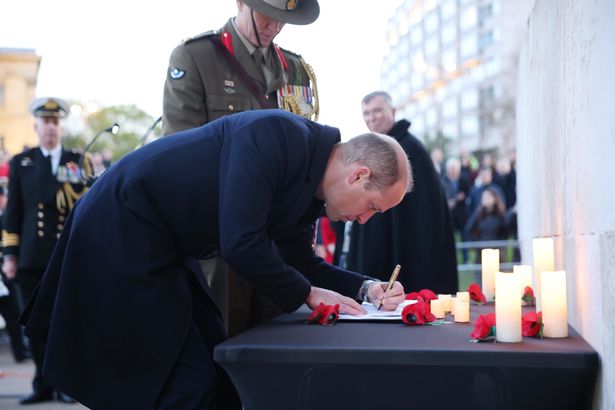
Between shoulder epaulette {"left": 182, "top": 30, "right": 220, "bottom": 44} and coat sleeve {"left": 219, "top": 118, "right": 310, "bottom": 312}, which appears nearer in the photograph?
coat sleeve {"left": 219, "top": 118, "right": 310, "bottom": 312}

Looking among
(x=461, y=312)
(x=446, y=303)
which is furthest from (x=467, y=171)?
(x=461, y=312)

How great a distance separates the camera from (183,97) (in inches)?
158

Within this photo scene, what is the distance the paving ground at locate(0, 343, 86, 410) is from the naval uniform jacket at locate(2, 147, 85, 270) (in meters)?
0.89

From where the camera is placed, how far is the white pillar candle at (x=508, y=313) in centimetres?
243

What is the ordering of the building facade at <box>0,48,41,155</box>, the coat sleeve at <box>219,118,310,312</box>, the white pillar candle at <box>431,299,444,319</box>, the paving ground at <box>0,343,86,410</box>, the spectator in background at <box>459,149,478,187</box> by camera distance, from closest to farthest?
the coat sleeve at <box>219,118,310,312</box> → the white pillar candle at <box>431,299,444,319</box> → the paving ground at <box>0,343,86,410</box> → the spectator in background at <box>459,149,478,187</box> → the building facade at <box>0,48,41,155</box>

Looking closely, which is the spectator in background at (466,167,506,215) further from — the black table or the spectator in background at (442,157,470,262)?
the black table

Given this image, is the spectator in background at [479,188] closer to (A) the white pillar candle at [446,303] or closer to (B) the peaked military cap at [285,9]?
(B) the peaked military cap at [285,9]

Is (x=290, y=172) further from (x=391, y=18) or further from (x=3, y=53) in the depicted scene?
(x=391, y=18)

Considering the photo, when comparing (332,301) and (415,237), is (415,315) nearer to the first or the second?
(332,301)

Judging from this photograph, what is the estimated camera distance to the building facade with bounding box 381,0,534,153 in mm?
63000

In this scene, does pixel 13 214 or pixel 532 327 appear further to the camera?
pixel 13 214

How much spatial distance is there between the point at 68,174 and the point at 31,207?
0.33 meters

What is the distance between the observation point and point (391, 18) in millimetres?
93438

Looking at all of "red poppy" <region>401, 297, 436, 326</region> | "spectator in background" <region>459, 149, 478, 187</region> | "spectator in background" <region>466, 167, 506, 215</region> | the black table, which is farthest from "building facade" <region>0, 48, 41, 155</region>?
the black table
